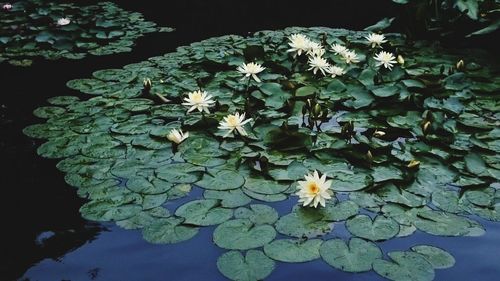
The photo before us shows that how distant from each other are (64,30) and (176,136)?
3.13 meters

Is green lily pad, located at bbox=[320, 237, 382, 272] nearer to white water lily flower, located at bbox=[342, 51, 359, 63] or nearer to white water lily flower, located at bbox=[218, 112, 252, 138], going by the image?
white water lily flower, located at bbox=[218, 112, 252, 138]

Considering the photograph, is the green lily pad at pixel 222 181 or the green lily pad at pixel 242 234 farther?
the green lily pad at pixel 222 181

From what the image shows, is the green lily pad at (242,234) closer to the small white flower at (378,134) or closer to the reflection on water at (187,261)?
the reflection on water at (187,261)

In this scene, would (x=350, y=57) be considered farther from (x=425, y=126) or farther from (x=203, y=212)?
(x=203, y=212)

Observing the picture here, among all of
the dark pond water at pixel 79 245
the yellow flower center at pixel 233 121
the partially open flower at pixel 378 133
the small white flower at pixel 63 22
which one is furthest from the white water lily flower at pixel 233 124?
the small white flower at pixel 63 22

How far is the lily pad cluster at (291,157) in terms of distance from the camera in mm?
1965

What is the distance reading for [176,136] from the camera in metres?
2.61

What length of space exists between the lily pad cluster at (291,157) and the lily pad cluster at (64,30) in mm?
1130

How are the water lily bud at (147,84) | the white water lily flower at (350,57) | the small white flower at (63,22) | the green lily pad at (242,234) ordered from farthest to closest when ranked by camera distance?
the small white flower at (63,22) < the white water lily flower at (350,57) < the water lily bud at (147,84) < the green lily pad at (242,234)

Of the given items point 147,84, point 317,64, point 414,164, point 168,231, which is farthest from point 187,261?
point 317,64

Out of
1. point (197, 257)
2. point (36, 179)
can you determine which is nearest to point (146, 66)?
point (36, 179)

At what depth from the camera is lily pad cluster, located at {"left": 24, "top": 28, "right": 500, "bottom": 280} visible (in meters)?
1.96

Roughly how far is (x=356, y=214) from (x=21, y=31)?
4.60m

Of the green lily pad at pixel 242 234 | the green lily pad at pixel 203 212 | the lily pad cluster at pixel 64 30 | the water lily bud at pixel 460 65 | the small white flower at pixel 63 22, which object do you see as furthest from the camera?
the small white flower at pixel 63 22
